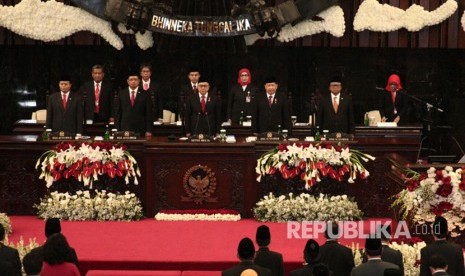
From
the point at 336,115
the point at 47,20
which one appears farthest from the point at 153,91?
the point at 336,115

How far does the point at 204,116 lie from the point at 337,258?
5887 millimetres

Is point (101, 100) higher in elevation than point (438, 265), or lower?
higher

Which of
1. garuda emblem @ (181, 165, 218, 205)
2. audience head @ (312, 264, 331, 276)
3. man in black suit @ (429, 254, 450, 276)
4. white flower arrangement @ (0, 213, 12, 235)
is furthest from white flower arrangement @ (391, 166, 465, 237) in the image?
white flower arrangement @ (0, 213, 12, 235)

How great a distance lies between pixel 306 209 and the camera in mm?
13266

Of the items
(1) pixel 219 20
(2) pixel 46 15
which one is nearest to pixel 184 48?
(1) pixel 219 20

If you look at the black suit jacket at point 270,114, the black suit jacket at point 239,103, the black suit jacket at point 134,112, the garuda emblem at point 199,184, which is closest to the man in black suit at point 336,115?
the black suit jacket at point 270,114

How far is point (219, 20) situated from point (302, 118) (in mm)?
2829

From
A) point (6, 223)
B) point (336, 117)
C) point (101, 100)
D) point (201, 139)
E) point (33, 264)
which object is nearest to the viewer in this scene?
point (33, 264)

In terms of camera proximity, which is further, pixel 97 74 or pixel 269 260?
pixel 97 74

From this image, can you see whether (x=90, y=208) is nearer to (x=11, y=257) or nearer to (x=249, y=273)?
(x=11, y=257)

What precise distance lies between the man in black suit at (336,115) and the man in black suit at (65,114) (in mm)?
3559

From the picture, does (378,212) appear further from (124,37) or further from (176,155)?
(124,37)

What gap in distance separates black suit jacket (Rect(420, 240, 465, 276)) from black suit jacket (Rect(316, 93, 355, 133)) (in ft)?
19.1

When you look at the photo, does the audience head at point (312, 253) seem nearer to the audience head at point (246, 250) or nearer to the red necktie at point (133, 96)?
the audience head at point (246, 250)
